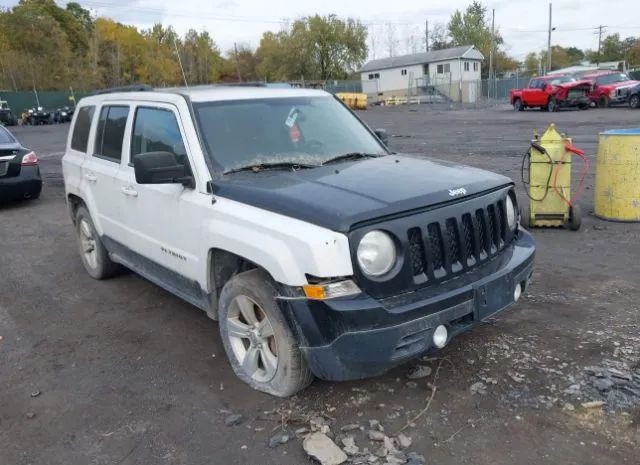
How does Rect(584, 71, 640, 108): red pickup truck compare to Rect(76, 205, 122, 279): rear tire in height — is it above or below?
above

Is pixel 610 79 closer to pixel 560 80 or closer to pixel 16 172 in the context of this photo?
pixel 560 80

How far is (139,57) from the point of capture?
82.4 metres

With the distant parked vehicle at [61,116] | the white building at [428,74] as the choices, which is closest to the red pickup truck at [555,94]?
the white building at [428,74]

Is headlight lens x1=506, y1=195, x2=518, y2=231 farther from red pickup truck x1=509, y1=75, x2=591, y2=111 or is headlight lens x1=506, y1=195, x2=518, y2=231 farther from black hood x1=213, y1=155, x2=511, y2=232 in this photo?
red pickup truck x1=509, y1=75, x2=591, y2=111

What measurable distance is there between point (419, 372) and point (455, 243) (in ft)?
3.08

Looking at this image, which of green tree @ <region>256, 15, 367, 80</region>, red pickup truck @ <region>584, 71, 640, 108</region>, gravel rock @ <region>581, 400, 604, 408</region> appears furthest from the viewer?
green tree @ <region>256, 15, 367, 80</region>

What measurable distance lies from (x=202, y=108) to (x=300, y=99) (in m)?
0.90

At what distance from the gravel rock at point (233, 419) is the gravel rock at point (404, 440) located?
3.08 feet

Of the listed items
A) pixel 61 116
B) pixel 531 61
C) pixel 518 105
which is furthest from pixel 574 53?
pixel 61 116

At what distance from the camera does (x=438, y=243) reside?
337cm

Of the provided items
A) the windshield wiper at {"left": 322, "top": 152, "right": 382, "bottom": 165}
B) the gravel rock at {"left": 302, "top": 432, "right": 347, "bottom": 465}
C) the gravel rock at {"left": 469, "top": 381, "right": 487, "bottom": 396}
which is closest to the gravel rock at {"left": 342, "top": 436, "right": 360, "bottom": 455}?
the gravel rock at {"left": 302, "top": 432, "right": 347, "bottom": 465}

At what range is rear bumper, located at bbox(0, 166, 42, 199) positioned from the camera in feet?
33.9

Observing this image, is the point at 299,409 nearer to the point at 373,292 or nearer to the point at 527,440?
the point at 373,292

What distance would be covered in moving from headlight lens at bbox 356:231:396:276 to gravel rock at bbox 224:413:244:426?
1.20 meters
